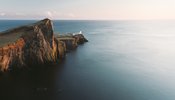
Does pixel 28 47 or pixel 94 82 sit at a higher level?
pixel 28 47

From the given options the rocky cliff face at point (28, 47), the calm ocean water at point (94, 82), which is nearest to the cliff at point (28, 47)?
the rocky cliff face at point (28, 47)

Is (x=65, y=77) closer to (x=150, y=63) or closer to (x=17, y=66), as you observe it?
(x=17, y=66)

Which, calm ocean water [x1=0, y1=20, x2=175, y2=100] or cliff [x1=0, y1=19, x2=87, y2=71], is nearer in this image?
calm ocean water [x1=0, y1=20, x2=175, y2=100]

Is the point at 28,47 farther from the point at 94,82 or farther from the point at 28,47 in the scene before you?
the point at 94,82

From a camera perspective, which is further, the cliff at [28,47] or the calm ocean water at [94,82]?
the cliff at [28,47]

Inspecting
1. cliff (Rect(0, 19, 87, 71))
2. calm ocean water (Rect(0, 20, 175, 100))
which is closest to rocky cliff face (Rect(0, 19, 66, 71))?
cliff (Rect(0, 19, 87, 71))

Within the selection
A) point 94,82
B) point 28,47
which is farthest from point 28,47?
point 94,82

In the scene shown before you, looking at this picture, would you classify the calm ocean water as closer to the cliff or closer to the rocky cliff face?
the cliff

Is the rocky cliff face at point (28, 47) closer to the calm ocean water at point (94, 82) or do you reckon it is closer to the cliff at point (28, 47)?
the cliff at point (28, 47)

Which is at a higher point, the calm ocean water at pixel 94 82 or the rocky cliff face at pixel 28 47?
the rocky cliff face at pixel 28 47
